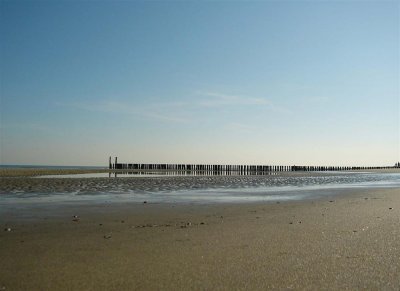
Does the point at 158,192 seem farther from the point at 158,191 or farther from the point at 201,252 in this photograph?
the point at 201,252

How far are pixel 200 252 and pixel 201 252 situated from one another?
2 centimetres

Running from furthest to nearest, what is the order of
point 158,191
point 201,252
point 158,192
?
point 158,191 < point 158,192 < point 201,252

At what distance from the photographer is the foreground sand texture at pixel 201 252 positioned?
4.41 m

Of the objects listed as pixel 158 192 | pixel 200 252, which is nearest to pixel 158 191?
pixel 158 192

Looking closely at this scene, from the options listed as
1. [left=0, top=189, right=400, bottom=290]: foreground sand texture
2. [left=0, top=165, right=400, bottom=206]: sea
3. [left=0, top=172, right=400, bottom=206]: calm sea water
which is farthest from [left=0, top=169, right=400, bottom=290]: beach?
[left=0, top=172, right=400, bottom=206]: calm sea water

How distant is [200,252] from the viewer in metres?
5.87

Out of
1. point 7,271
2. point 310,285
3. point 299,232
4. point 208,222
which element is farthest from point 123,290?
point 208,222

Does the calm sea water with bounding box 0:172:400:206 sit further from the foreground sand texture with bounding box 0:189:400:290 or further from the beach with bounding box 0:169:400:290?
the foreground sand texture with bounding box 0:189:400:290

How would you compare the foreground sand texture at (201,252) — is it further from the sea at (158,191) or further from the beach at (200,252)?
the sea at (158,191)

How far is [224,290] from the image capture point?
412cm

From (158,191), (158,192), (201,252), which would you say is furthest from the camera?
(158,191)

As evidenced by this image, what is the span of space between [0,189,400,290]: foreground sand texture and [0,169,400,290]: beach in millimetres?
12

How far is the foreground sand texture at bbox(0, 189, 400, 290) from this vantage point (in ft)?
14.5

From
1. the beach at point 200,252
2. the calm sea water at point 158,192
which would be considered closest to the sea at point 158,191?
the calm sea water at point 158,192
